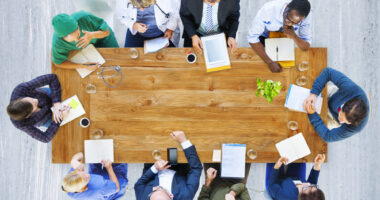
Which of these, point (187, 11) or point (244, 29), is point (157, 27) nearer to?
point (187, 11)

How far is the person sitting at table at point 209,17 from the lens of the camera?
1.91m

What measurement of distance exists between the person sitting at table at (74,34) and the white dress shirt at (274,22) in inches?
48.9

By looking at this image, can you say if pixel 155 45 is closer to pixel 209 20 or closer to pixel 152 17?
pixel 152 17

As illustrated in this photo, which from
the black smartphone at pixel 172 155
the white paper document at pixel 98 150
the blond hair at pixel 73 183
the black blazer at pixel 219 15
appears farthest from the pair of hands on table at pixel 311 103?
the blond hair at pixel 73 183

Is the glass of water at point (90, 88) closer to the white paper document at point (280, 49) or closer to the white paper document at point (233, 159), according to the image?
the white paper document at point (233, 159)

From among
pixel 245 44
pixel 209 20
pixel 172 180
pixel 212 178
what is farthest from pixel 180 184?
pixel 245 44

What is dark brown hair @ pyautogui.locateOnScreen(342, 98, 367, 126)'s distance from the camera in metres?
1.60

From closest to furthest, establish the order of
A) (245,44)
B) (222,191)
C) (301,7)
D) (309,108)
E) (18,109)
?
(301,7) < (18,109) < (309,108) < (222,191) < (245,44)

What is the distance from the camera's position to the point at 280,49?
1881 mm

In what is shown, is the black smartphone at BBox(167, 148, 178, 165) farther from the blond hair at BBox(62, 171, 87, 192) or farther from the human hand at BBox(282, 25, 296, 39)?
the human hand at BBox(282, 25, 296, 39)

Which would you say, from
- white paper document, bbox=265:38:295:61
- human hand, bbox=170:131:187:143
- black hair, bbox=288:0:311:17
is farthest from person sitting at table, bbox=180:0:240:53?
human hand, bbox=170:131:187:143

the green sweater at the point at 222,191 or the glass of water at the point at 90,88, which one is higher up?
the glass of water at the point at 90,88

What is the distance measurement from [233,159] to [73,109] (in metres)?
1.34

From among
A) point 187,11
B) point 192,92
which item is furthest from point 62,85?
point 187,11
